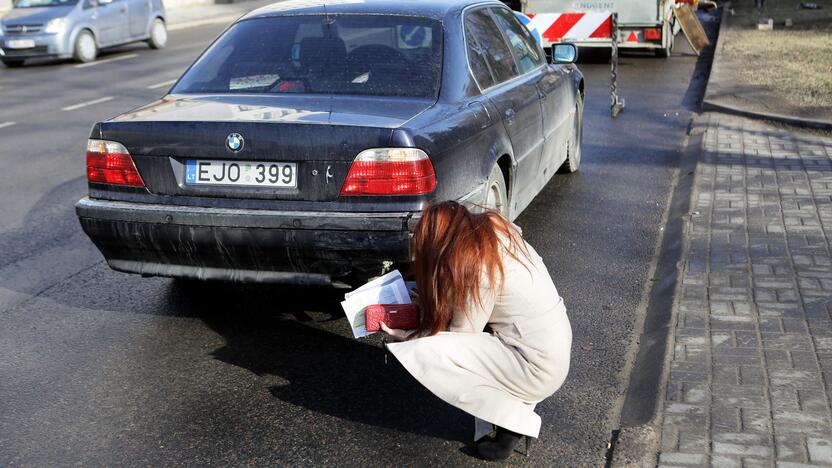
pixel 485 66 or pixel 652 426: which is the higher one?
pixel 485 66

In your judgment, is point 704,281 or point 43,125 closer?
point 704,281

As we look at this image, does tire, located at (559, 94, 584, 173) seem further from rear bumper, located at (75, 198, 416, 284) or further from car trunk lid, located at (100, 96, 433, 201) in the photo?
rear bumper, located at (75, 198, 416, 284)

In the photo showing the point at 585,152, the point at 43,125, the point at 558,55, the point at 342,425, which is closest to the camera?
the point at 342,425

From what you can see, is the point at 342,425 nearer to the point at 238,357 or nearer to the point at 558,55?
the point at 238,357

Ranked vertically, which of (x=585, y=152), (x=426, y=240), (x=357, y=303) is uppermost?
(x=426, y=240)

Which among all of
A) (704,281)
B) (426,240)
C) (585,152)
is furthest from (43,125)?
(426,240)

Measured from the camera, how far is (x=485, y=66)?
5.94 metres

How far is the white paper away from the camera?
12.5 ft

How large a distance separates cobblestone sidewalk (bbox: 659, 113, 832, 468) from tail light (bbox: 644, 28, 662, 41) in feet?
32.4

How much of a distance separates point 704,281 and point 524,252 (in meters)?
2.33

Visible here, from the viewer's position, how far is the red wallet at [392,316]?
3.77 meters

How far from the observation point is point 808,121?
10.5 metres

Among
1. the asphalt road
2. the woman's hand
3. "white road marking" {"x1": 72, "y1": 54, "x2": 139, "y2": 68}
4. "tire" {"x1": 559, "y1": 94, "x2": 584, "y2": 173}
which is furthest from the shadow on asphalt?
"white road marking" {"x1": 72, "y1": 54, "x2": 139, "y2": 68}

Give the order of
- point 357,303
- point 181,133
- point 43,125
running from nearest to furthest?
1. point 357,303
2. point 181,133
3. point 43,125
